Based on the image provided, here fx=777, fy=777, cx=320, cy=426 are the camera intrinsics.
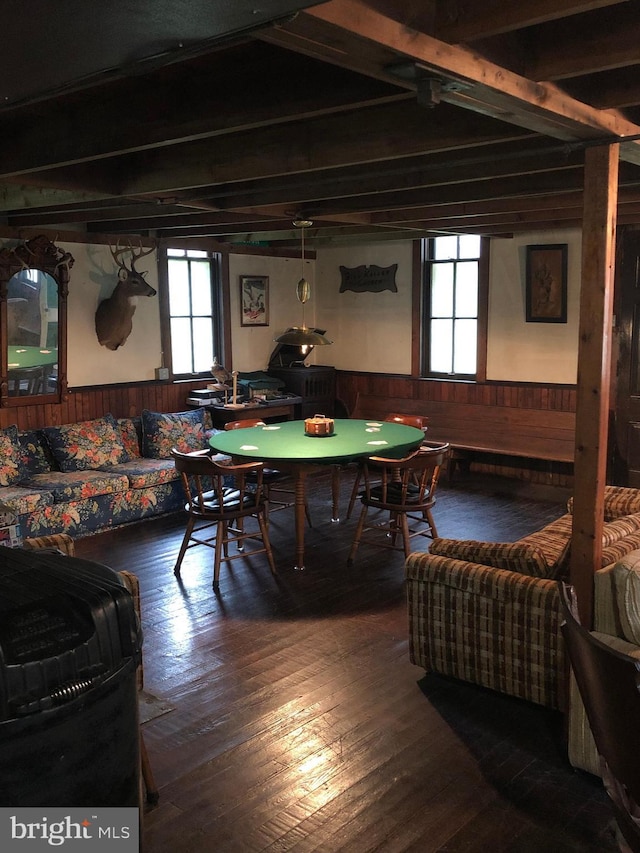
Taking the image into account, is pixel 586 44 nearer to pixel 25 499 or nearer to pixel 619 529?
pixel 619 529

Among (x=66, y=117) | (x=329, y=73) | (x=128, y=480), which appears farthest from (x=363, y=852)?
(x=128, y=480)

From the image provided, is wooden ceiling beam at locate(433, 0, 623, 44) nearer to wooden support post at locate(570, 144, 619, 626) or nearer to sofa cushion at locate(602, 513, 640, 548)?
wooden support post at locate(570, 144, 619, 626)

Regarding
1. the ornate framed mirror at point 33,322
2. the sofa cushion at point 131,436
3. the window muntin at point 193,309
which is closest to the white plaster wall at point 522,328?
the window muntin at point 193,309

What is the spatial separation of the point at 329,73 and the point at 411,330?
19.4 feet

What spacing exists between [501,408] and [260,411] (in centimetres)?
241

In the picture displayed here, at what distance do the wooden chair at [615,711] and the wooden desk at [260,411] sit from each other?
594 cm

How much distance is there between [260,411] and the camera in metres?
7.82

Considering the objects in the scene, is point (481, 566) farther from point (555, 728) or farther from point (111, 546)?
point (111, 546)

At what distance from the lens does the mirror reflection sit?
6.33 m

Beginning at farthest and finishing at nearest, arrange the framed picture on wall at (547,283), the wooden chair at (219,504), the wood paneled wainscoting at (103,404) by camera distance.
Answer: the framed picture on wall at (547,283) < the wood paneled wainscoting at (103,404) < the wooden chair at (219,504)

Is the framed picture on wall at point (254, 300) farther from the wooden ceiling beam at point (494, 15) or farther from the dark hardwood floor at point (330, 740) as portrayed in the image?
the wooden ceiling beam at point (494, 15)

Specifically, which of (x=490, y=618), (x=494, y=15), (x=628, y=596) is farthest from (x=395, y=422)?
(x=494, y=15)

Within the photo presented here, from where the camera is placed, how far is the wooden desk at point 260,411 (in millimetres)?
7586

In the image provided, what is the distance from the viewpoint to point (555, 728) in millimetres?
3295
